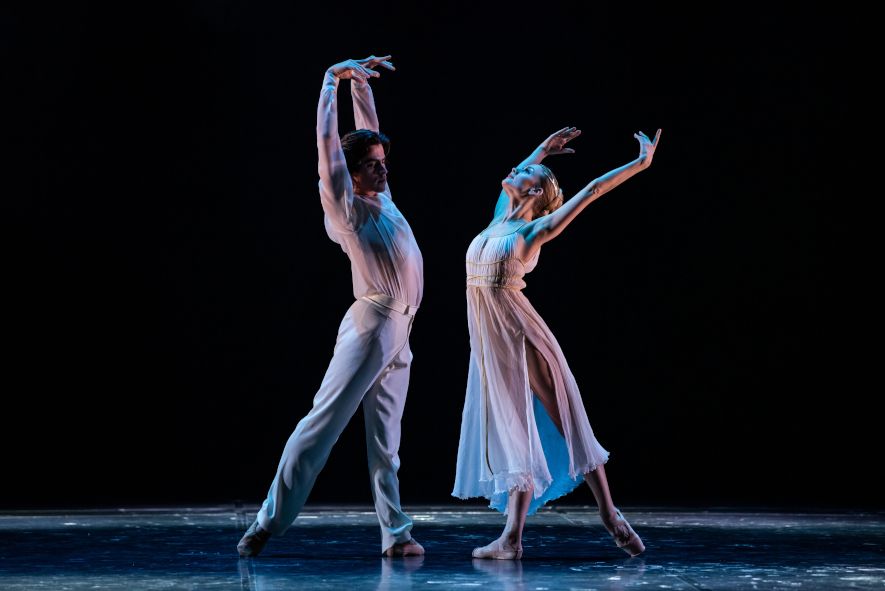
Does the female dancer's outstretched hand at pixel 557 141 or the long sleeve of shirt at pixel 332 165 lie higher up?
the female dancer's outstretched hand at pixel 557 141

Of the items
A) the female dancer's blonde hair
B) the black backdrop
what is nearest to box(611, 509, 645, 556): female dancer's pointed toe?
the female dancer's blonde hair

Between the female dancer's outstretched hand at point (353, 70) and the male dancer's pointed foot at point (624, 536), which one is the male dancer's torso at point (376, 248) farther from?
the male dancer's pointed foot at point (624, 536)

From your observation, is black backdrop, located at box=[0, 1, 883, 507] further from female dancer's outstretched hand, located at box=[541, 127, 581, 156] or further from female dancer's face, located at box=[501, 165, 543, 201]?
female dancer's face, located at box=[501, 165, 543, 201]

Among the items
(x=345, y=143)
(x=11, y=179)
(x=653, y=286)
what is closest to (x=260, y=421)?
(x=11, y=179)

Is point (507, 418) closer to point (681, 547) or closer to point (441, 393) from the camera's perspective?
point (681, 547)

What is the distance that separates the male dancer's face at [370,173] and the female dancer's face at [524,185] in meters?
0.40

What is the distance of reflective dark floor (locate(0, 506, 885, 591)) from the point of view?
2980mm

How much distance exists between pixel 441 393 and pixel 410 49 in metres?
1.64

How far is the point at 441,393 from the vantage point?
226 inches

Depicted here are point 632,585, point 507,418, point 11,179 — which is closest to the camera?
point 632,585

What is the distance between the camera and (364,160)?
362cm

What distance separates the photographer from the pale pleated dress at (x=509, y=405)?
3537 mm

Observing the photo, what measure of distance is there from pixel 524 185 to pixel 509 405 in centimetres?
69

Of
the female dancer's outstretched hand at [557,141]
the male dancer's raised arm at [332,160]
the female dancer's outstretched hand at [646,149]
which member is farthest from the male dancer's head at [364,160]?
the female dancer's outstretched hand at [646,149]
